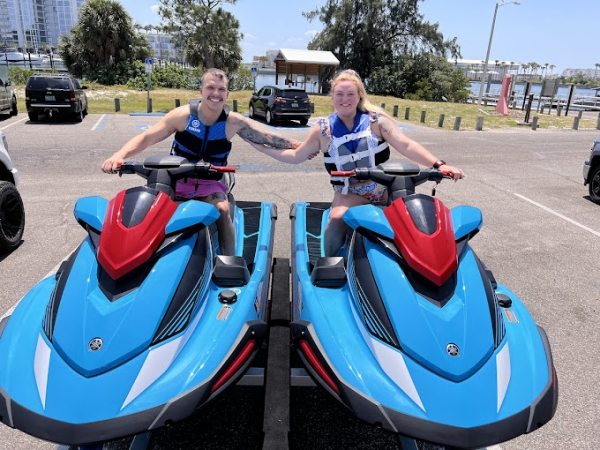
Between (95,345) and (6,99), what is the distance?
16687mm

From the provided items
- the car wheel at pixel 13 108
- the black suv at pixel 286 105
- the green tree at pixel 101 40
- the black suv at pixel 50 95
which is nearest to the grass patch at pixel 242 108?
the car wheel at pixel 13 108

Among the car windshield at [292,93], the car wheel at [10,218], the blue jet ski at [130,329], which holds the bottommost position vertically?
the car wheel at [10,218]

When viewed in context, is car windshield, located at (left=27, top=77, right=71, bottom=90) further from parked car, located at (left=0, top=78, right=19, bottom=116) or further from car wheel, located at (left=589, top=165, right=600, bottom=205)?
car wheel, located at (left=589, top=165, right=600, bottom=205)

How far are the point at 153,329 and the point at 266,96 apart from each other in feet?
53.3

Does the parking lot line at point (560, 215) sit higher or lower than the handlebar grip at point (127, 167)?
lower

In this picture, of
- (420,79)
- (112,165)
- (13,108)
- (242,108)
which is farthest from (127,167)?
(420,79)

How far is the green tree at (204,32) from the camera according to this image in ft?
110

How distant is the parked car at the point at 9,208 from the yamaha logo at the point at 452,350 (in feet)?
13.6

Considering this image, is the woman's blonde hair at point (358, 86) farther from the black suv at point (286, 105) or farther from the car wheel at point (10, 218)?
the black suv at point (286, 105)

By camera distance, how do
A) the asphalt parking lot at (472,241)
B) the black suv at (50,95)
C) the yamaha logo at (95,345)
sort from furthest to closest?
1. the black suv at (50,95)
2. the asphalt parking lot at (472,241)
3. the yamaha logo at (95,345)

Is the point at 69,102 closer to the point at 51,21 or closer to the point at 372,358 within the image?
the point at 372,358

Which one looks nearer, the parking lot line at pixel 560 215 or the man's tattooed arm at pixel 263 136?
the man's tattooed arm at pixel 263 136

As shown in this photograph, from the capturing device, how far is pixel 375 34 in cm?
3722

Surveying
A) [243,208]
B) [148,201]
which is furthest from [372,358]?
[243,208]
